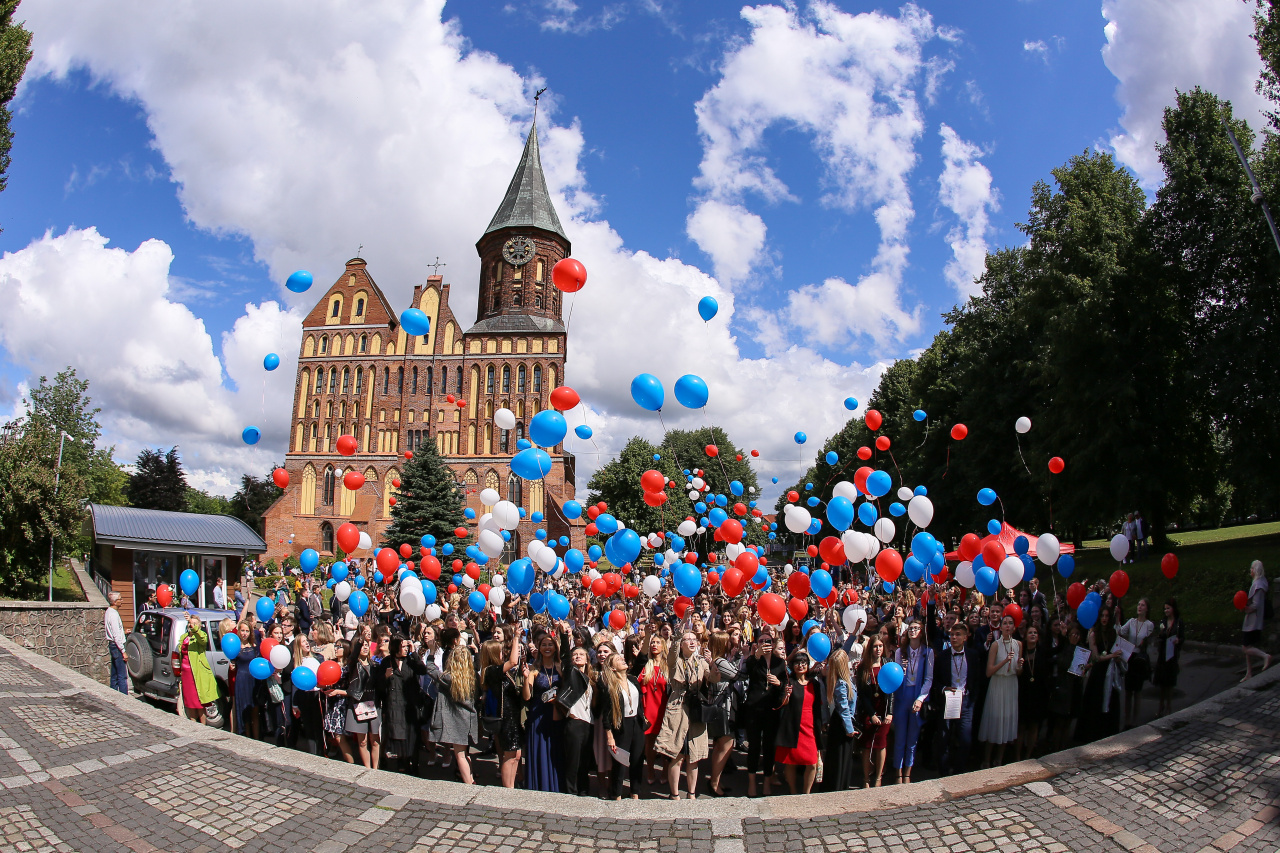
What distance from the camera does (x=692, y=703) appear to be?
559cm

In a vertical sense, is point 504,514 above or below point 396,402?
below

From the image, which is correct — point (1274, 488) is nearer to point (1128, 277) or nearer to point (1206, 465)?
point (1206, 465)

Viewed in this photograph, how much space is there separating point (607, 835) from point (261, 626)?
5.44 metres

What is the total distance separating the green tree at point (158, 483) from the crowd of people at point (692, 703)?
49.2 metres

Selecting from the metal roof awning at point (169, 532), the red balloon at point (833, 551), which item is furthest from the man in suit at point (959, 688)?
the metal roof awning at point (169, 532)

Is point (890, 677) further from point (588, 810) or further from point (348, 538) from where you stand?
point (348, 538)

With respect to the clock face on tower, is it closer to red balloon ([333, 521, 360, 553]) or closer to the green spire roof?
the green spire roof

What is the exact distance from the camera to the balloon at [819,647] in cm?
601

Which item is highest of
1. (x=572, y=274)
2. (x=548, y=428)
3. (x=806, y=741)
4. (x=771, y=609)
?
(x=572, y=274)

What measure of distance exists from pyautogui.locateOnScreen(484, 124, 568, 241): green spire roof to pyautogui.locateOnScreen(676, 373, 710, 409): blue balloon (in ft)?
151

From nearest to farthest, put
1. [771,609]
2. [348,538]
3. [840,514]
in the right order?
1. [771,609]
2. [840,514]
3. [348,538]

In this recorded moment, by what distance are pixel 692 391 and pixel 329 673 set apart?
4.73 meters

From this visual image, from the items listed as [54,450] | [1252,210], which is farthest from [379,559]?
[1252,210]

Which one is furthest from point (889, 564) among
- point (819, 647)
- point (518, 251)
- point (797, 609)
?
point (518, 251)
